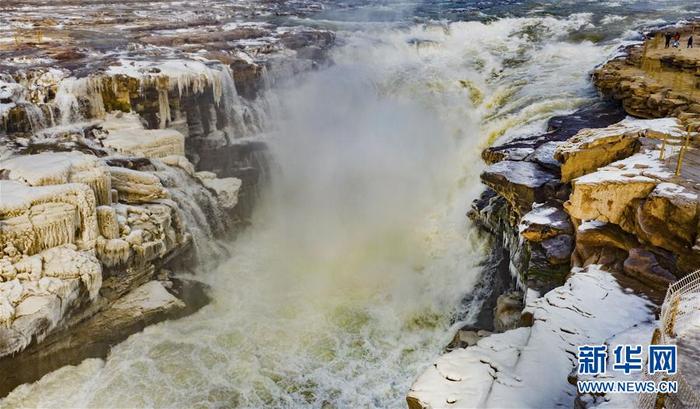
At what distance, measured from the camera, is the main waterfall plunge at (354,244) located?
10.3m

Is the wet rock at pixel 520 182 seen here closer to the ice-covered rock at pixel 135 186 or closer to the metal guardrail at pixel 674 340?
the metal guardrail at pixel 674 340

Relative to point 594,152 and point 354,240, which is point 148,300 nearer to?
point 354,240

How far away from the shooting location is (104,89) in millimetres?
14711

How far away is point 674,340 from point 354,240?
1015 centimetres

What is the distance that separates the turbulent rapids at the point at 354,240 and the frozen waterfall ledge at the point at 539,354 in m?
3.54

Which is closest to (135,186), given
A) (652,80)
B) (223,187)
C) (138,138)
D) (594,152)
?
(138,138)

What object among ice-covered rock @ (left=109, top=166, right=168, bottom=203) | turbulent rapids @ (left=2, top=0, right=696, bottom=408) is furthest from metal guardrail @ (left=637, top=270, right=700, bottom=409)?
ice-covered rock @ (left=109, top=166, right=168, bottom=203)

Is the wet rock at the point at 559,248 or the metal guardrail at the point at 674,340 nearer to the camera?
the metal guardrail at the point at 674,340

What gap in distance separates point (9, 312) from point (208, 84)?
9.38 m

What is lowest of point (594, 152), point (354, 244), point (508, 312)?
point (354, 244)

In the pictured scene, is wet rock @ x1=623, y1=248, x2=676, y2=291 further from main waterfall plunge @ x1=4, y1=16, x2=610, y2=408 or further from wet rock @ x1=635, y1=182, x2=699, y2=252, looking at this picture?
main waterfall plunge @ x1=4, y1=16, x2=610, y2=408

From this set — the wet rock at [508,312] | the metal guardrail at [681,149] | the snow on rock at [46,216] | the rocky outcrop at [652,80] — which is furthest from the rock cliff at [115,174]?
the rocky outcrop at [652,80]

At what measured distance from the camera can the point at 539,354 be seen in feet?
22.3

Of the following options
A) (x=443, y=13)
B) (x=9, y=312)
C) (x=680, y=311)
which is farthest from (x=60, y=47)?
(x=443, y=13)
